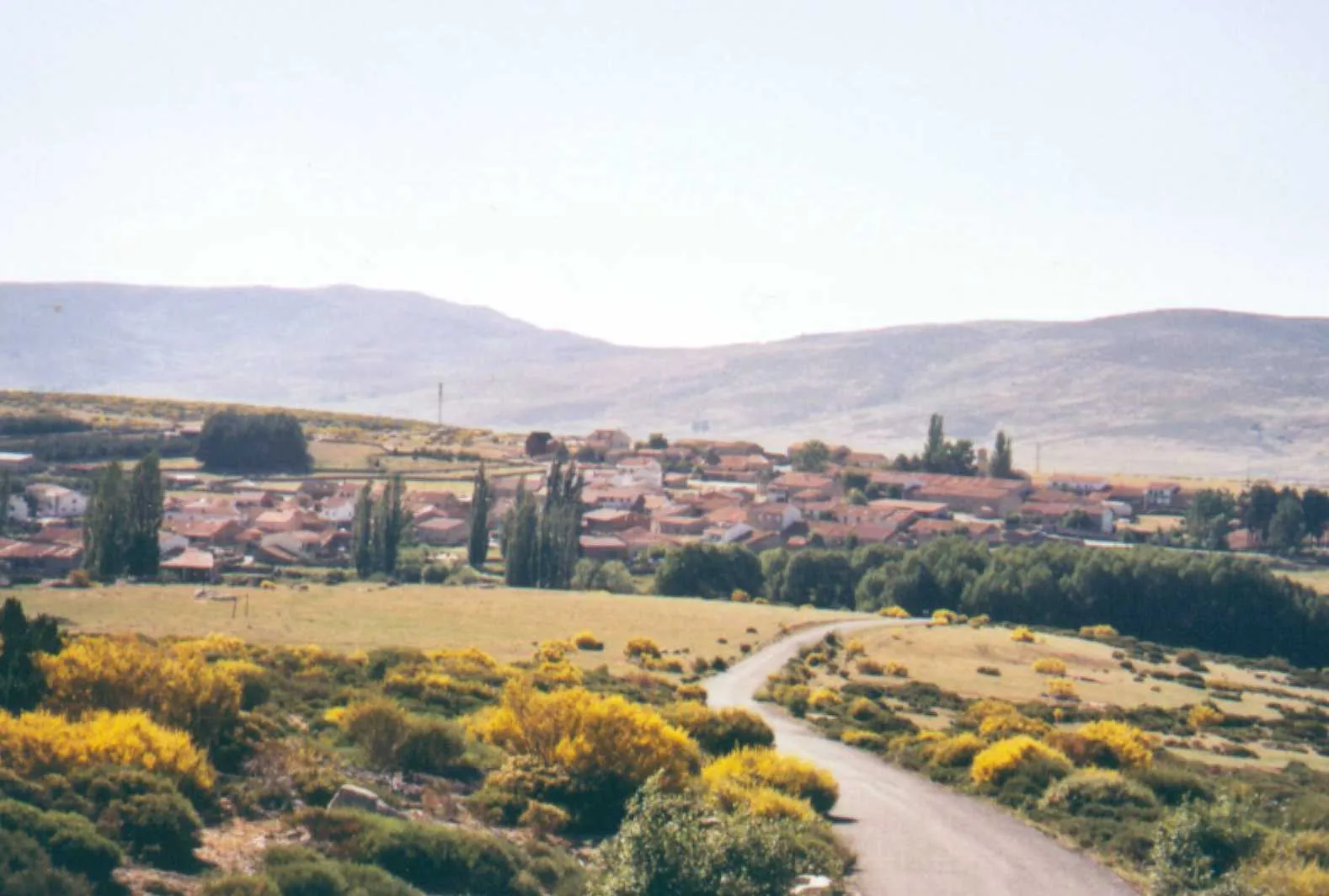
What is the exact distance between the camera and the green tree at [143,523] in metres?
60.9

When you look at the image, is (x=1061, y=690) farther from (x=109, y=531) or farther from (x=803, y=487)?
(x=803, y=487)

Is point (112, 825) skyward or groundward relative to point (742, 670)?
skyward

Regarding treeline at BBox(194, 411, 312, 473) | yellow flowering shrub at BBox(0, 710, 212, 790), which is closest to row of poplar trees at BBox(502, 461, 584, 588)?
treeline at BBox(194, 411, 312, 473)

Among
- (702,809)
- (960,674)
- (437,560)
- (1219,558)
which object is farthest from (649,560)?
(702,809)

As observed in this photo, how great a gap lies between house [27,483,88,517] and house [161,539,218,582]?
20611mm

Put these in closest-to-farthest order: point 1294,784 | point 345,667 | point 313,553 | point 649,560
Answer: point 1294,784
point 345,667
point 313,553
point 649,560

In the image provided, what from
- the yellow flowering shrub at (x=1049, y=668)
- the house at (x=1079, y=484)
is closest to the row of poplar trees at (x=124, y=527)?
the yellow flowering shrub at (x=1049, y=668)

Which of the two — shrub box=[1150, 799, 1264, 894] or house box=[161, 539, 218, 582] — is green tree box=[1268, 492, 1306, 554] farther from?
shrub box=[1150, 799, 1264, 894]

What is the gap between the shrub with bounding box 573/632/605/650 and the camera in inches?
1880

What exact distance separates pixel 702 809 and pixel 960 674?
3355 centimetres

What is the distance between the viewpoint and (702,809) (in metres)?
17.5

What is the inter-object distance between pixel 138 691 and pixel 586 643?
2949 cm

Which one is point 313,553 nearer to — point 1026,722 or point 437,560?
point 437,560

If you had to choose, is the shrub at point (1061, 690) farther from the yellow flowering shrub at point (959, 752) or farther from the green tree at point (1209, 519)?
the green tree at point (1209, 519)
